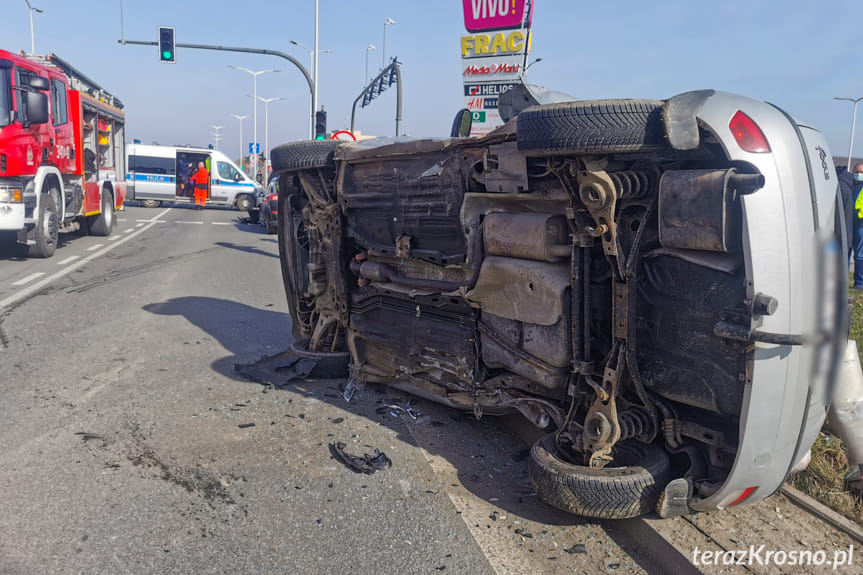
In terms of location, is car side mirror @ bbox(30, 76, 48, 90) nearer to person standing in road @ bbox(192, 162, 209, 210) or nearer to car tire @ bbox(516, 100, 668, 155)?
car tire @ bbox(516, 100, 668, 155)

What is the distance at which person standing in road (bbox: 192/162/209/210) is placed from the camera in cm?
2692

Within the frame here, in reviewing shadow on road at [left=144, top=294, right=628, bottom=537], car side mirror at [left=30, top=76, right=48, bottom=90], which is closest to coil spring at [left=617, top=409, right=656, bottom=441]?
shadow on road at [left=144, top=294, right=628, bottom=537]

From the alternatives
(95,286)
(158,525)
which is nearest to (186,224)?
(95,286)

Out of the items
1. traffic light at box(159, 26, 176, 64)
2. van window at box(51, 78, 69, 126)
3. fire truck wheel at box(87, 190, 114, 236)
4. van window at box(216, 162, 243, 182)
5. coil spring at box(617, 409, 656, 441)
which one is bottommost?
coil spring at box(617, 409, 656, 441)

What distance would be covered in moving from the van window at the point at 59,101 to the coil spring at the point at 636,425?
11836 millimetres

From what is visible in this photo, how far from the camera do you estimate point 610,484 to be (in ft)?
8.89

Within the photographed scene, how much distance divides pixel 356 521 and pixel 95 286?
7.23 metres

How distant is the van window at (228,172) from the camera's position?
2735cm

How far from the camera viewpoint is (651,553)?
2.71m

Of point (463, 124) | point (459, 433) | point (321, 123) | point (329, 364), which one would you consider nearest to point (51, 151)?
point (321, 123)

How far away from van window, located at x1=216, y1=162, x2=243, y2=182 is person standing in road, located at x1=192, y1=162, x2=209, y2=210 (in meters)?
0.57

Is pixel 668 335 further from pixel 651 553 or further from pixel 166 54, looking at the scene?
pixel 166 54

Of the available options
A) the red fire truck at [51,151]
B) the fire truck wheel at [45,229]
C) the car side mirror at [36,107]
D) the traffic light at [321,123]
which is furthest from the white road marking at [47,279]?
the traffic light at [321,123]

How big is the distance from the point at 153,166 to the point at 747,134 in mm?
28493
